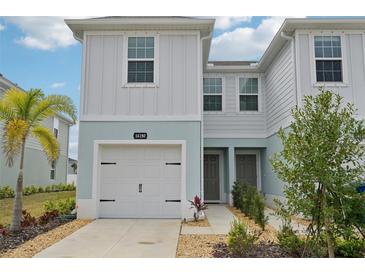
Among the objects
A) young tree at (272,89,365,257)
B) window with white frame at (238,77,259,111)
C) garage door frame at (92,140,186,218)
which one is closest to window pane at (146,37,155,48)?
garage door frame at (92,140,186,218)

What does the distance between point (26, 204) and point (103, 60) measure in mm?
8008

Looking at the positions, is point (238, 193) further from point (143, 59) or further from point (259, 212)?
point (143, 59)

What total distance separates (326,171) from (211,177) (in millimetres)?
10066

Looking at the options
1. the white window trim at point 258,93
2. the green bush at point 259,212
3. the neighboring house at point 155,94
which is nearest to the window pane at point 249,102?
the white window trim at point 258,93

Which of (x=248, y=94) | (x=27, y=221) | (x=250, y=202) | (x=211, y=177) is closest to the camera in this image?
(x=27, y=221)

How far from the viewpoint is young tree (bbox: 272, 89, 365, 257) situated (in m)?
5.39

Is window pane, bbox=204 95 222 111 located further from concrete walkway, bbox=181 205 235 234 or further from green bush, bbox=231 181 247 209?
concrete walkway, bbox=181 205 235 234

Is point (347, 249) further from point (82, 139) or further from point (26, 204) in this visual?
point (26, 204)

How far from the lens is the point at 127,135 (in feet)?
33.9

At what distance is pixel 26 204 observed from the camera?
14.8m

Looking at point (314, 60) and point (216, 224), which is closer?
point (216, 224)

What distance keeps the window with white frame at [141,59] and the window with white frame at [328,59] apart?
525 cm

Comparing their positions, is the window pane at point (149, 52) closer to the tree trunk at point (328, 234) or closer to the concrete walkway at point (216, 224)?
the concrete walkway at point (216, 224)

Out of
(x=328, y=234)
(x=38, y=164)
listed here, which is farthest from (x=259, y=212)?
(x=38, y=164)
